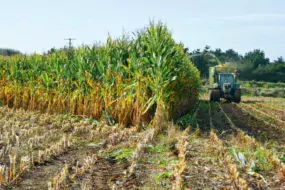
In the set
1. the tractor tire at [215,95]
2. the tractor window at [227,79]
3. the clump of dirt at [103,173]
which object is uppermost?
the tractor window at [227,79]

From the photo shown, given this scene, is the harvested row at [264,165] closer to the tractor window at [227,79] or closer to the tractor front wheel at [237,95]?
the tractor front wheel at [237,95]

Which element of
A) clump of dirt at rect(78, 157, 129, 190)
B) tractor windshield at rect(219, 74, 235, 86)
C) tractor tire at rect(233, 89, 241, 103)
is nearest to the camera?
clump of dirt at rect(78, 157, 129, 190)

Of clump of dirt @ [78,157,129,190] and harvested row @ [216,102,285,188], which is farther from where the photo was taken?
harvested row @ [216,102,285,188]

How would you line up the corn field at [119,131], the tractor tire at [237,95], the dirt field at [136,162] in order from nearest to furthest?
1. the dirt field at [136,162]
2. the corn field at [119,131]
3. the tractor tire at [237,95]

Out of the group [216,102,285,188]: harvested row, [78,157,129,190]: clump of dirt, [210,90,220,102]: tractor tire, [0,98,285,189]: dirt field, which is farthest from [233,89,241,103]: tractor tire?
[78,157,129,190]: clump of dirt

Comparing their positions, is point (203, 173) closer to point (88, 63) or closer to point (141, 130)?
point (141, 130)

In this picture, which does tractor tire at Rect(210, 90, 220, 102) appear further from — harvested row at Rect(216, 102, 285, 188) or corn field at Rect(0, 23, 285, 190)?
harvested row at Rect(216, 102, 285, 188)

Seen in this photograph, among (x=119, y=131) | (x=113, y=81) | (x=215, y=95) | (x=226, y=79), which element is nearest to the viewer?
(x=119, y=131)

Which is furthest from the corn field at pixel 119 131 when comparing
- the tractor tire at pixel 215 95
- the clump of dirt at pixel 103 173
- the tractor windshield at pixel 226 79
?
the tractor windshield at pixel 226 79

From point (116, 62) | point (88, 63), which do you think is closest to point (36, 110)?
point (88, 63)

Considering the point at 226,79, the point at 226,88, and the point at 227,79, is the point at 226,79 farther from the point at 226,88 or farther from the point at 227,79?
the point at 226,88

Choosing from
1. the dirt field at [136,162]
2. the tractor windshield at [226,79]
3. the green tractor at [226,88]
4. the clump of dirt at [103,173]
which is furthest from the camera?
the tractor windshield at [226,79]

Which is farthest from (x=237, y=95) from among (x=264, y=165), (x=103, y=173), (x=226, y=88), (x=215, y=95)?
(x=103, y=173)

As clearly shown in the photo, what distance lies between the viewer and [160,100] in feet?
36.8
